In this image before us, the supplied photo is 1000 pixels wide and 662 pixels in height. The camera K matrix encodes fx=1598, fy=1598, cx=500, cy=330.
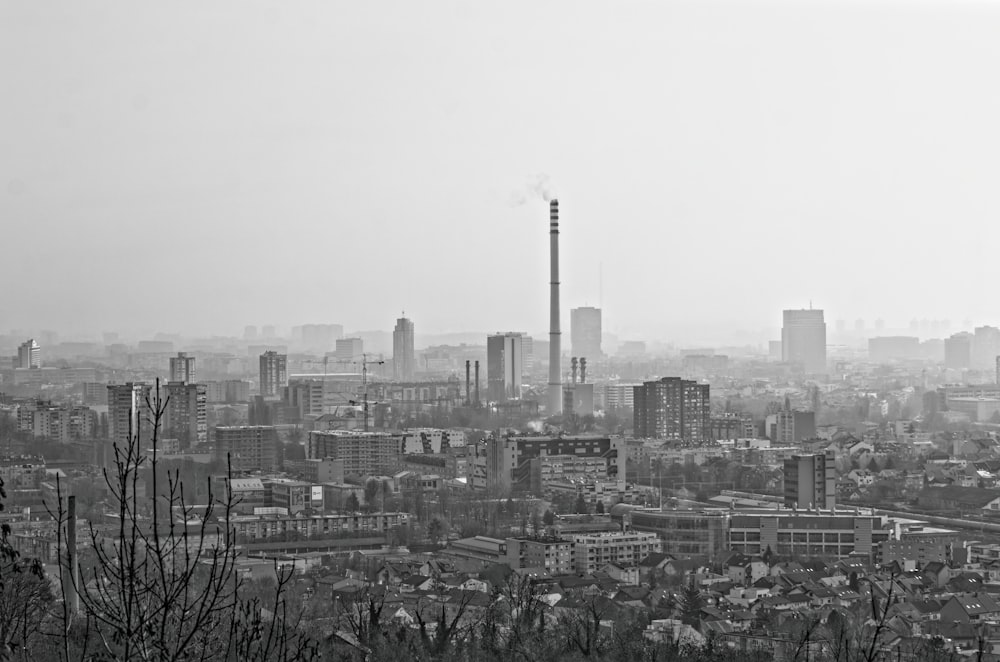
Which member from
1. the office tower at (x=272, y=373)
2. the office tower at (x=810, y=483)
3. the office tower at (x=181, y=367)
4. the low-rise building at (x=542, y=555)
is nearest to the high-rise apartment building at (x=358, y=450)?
the office tower at (x=810, y=483)

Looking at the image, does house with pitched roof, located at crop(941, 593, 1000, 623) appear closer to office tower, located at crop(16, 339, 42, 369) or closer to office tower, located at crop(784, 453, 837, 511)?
office tower, located at crop(784, 453, 837, 511)

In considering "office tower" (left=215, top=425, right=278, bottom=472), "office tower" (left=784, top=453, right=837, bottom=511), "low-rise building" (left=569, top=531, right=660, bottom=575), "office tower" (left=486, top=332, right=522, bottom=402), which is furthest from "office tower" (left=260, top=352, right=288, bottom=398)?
"low-rise building" (left=569, top=531, right=660, bottom=575)

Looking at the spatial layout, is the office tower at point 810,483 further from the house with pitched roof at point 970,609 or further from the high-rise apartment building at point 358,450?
the high-rise apartment building at point 358,450

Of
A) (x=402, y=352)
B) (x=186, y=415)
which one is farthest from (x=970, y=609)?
(x=402, y=352)

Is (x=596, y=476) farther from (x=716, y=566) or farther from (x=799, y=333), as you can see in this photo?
(x=799, y=333)

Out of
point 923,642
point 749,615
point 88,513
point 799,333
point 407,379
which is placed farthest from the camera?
point 799,333

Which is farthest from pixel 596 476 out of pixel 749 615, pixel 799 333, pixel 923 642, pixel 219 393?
pixel 799 333
